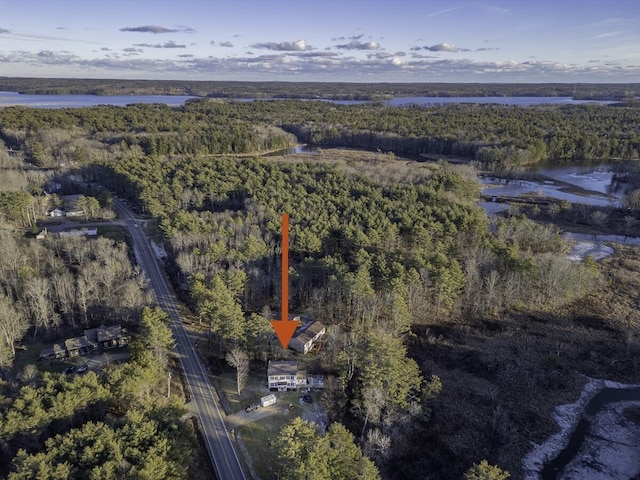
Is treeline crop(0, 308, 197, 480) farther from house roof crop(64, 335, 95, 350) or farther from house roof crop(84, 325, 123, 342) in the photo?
house roof crop(84, 325, 123, 342)

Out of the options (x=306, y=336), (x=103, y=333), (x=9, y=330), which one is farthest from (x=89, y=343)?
(x=306, y=336)

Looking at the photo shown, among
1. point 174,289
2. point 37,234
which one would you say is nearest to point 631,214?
point 174,289

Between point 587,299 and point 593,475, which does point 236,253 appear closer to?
point 593,475

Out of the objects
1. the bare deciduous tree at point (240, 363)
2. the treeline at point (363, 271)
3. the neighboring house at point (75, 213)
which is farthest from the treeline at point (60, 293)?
the neighboring house at point (75, 213)

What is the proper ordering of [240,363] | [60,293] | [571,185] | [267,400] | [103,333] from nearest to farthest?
[267,400] < [240,363] < [103,333] < [60,293] < [571,185]

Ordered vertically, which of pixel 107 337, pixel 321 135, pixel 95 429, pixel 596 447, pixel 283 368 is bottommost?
pixel 596 447

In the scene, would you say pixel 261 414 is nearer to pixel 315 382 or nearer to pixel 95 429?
pixel 315 382
